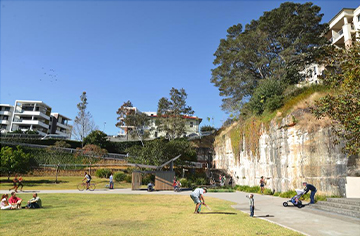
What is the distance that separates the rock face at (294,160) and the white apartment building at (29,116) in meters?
65.7

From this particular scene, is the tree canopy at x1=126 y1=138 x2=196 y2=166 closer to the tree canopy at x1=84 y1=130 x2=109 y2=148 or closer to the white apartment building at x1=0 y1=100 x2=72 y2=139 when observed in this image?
the tree canopy at x1=84 y1=130 x2=109 y2=148

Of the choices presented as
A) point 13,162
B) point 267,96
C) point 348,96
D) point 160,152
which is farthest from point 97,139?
point 348,96

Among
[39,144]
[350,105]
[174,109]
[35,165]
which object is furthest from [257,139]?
[39,144]

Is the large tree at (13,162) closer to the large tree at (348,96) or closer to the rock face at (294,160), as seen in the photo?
the rock face at (294,160)

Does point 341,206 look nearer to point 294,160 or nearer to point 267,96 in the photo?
point 294,160

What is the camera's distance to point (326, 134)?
17.6 meters

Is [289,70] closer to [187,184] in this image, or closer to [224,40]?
[224,40]

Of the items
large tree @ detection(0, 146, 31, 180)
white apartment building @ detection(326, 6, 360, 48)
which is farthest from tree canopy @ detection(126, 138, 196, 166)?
white apartment building @ detection(326, 6, 360, 48)

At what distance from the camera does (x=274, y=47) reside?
33250 mm

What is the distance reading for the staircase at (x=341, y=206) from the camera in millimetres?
12014

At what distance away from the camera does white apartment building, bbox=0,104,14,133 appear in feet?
234

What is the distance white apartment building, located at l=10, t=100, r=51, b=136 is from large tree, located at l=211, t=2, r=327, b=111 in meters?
61.1

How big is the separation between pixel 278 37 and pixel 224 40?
811 centimetres

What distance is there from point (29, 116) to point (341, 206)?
81004 millimetres
